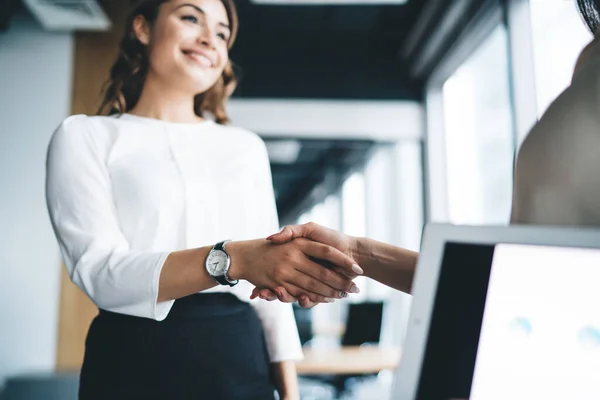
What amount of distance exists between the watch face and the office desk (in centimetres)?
198

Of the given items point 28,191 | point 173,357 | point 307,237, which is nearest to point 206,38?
point 307,237

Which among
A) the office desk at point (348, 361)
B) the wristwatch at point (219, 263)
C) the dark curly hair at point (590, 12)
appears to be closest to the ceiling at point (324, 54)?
the office desk at point (348, 361)

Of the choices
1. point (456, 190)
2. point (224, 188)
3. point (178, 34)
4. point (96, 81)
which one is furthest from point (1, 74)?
point (456, 190)

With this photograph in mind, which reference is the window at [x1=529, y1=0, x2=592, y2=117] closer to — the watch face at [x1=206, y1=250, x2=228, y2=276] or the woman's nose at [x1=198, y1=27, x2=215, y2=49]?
the woman's nose at [x1=198, y1=27, x2=215, y2=49]

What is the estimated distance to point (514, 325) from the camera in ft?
1.76

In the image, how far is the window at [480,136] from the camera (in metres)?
3.75

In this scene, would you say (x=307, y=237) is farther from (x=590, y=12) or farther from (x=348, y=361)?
(x=348, y=361)

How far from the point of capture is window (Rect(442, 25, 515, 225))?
375cm

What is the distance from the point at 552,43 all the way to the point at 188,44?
7.82 feet

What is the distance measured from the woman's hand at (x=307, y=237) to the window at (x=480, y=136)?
2.42 m

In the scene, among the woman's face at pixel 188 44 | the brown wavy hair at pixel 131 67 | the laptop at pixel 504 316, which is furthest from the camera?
the brown wavy hair at pixel 131 67

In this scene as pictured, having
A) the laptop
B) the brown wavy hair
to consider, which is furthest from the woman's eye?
the laptop

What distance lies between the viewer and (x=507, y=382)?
53 centimetres

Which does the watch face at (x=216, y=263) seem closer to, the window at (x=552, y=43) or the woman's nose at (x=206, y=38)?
the woman's nose at (x=206, y=38)
